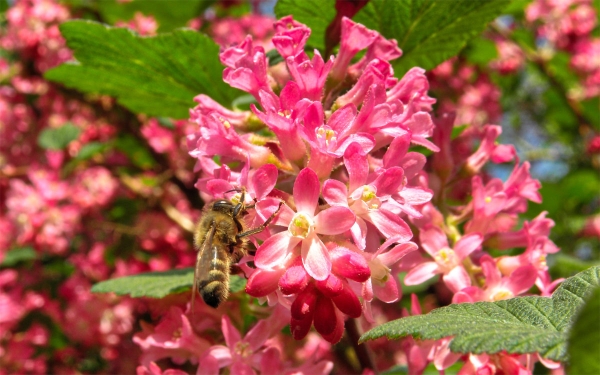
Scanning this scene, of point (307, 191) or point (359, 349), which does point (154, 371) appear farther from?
point (307, 191)

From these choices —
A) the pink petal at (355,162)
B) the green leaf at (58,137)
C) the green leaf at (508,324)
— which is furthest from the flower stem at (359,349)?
the green leaf at (58,137)

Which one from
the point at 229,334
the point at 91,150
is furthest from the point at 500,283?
the point at 91,150

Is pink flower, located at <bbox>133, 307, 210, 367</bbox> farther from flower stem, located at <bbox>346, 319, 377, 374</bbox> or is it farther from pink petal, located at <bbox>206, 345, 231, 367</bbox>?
flower stem, located at <bbox>346, 319, 377, 374</bbox>

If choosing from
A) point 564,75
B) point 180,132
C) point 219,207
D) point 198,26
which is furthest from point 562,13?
point 219,207

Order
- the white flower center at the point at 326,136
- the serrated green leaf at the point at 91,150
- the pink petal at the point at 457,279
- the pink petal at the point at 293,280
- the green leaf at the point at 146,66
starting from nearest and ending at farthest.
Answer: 1. the pink petal at the point at 293,280
2. the white flower center at the point at 326,136
3. the pink petal at the point at 457,279
4. the green leaf at the point at 146,66
5. the serrated green leaf at the point at 91,150

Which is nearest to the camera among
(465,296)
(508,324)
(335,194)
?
(508,324)

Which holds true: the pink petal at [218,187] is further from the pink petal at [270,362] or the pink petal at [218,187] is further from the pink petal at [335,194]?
the pink petal at [270,362]

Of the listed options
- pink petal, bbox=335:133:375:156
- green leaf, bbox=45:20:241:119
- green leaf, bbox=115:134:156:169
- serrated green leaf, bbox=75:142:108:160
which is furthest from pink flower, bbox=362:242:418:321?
green leaf, bbox=115:134:156:169
